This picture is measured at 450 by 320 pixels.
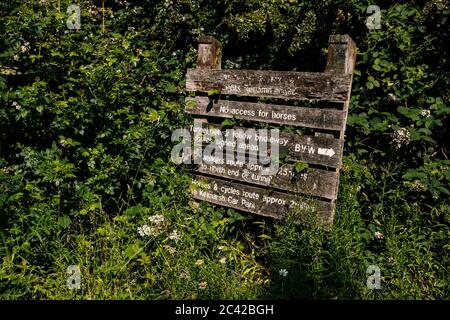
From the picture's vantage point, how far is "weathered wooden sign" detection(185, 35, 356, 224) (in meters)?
3.40

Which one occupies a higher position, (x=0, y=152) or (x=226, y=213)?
(x=0, y=152)

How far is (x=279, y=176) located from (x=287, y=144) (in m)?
0.29

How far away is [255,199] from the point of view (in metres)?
3.85

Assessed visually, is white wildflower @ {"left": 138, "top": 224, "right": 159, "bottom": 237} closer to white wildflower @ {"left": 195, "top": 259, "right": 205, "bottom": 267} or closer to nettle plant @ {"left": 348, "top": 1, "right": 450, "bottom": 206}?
white wildflower @ {"left": 195, "top": 259, "right": 205, "bottom": 267}

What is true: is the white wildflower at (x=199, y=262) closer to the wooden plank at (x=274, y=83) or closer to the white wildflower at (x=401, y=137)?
the wooden plank at (x=274, y=83)

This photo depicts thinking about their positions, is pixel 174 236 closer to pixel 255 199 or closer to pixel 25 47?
pixel 255 199

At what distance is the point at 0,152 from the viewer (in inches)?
156

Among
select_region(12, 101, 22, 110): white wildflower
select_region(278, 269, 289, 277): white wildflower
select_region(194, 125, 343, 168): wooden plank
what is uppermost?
select_region(12, 101, 22, 110): white wildflower

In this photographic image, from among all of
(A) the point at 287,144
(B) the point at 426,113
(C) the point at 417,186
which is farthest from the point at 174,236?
(B) the point at 426,113

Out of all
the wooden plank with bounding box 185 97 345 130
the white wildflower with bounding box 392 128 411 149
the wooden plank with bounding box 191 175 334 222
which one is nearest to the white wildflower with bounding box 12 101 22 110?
the wooden plank with bounding box 185 97 345 130

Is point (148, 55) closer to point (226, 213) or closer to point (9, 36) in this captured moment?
point (9, 36)

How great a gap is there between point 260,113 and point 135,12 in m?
2.72

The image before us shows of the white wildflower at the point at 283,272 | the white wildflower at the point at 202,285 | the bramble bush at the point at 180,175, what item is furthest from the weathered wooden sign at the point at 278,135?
the white wildflower at the point at 202,285

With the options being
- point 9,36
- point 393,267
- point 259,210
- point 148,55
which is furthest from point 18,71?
point 393,267
